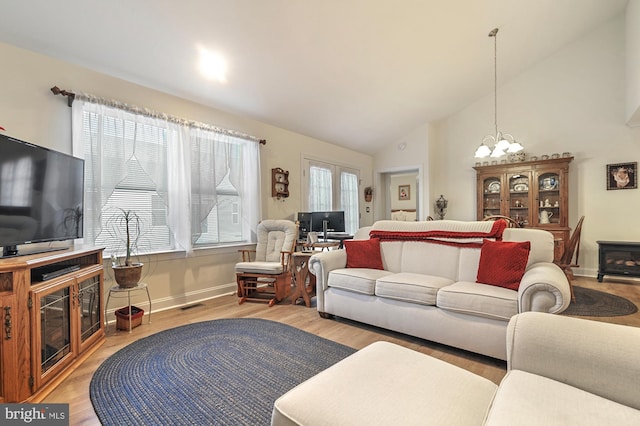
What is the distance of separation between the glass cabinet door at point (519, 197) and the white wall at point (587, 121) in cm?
51

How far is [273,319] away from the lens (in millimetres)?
2938

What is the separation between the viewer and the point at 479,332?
209 centimetres

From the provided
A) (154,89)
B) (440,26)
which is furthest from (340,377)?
(440,26)

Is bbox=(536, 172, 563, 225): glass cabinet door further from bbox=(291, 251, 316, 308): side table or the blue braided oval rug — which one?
the blue braided oval rug

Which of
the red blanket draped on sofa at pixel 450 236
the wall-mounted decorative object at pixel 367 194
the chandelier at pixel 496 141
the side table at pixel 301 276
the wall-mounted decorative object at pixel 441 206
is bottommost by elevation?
the side table at pixel 301 276

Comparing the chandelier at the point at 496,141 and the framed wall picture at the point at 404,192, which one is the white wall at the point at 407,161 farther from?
the framed wall picture at the point at 404,192

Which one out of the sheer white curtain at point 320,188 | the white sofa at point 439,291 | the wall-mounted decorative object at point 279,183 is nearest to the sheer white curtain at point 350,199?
the sheer white curtain at point 320,188

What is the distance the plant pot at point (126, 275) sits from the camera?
104 inches

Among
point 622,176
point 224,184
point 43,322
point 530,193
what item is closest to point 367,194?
point 530,193

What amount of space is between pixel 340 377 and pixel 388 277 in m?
1.59

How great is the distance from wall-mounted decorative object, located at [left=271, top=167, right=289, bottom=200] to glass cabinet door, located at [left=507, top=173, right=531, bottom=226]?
153 inches

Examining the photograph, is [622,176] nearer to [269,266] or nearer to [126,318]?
[269,266]

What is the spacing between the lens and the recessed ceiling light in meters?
2.97

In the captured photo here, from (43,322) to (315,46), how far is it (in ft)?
11.0
